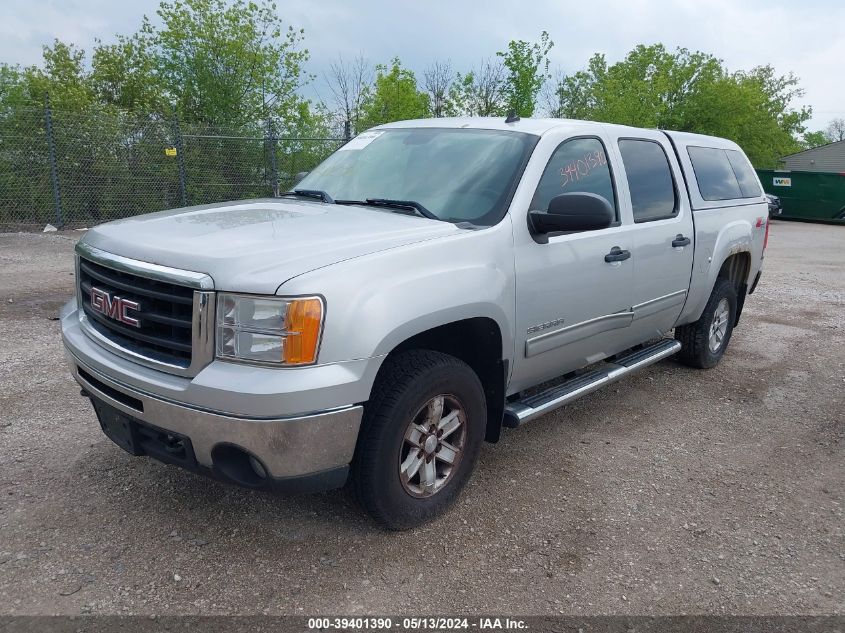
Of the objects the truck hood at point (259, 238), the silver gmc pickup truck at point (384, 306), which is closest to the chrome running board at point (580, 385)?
the silver gmc pickup truck at point (384, 306)

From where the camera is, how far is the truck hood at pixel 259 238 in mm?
2529

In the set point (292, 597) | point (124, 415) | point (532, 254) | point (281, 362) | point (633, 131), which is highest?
point (633, 131)

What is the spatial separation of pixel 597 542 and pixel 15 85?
16.6 m

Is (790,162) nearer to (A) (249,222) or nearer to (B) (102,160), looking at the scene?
(B) (102,160)

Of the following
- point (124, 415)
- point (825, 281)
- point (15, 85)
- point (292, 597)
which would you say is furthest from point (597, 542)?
point (15, 85)

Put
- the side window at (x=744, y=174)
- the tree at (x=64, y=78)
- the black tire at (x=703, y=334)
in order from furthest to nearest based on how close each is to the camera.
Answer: the tree at (x=64, y=78) → the side window at (x=744, y=174) → the black tire at (x=703, y=334)

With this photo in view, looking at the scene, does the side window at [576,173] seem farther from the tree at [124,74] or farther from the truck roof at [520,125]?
the tree at [124,74]

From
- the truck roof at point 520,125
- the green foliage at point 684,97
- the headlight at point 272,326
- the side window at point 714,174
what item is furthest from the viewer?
the green foliage at point 684,97

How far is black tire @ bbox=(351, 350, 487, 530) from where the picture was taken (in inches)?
109

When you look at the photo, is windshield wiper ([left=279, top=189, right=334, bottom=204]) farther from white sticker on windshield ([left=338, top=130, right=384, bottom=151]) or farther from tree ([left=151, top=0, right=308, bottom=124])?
tree ([left=151, top=0, right=308, bottom=124])

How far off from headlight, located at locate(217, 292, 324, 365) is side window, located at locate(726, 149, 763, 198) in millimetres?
4652

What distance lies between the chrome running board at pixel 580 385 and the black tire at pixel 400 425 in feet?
1.27

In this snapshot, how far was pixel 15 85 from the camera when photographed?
49.3 feet

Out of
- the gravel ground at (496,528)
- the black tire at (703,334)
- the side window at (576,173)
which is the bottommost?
the gravel ground at (496,528)
